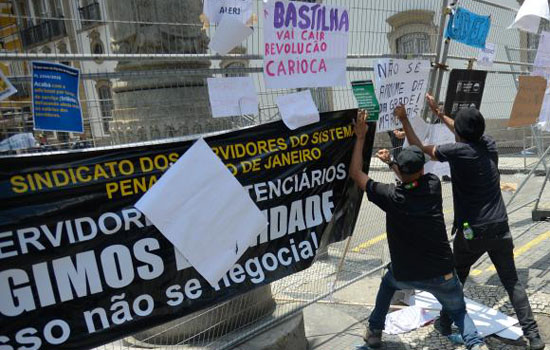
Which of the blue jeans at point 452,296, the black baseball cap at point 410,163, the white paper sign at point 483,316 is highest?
the black baseball cap at point 410,163

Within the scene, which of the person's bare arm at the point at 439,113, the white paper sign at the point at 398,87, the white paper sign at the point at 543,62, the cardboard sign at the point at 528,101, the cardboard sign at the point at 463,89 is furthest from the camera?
the white paper sign at the point at 543,62

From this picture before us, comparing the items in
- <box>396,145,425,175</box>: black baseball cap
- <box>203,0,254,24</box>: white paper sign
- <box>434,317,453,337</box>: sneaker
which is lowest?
<box>434,317,453,337</box>: sneaker

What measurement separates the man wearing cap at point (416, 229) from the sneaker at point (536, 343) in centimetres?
53

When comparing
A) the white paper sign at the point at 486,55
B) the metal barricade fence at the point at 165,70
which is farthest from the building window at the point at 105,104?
the white paper sign at the point at 486,55

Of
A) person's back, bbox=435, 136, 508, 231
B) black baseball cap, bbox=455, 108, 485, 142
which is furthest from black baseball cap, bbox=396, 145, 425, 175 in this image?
black baseball cap, bbox=455, 108, 485, 142

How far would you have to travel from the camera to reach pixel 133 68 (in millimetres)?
2990

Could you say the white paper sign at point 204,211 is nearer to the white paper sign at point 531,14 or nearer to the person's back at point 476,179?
the person's back at point 476,179

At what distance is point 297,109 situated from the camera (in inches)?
124

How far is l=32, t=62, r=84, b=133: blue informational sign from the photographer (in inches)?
84.0

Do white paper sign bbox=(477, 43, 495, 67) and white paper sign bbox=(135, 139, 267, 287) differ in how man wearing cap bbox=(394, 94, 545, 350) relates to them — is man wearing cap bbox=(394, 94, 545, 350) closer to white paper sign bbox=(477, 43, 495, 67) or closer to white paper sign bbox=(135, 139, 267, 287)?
white paper sign bbox=(477, 43, 495, 67)

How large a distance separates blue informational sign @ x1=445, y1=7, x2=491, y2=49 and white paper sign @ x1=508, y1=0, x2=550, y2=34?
856 mm

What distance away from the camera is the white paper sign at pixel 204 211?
258 centimetres

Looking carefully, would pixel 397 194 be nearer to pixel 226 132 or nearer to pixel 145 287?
pixel 226 132

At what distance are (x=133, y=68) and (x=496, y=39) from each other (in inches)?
168
